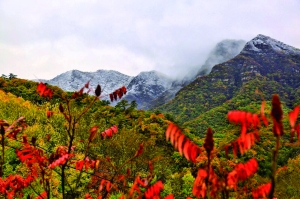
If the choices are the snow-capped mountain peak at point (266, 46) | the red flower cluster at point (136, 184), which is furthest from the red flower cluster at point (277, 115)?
the snow-capped mountain peak at point (266, 46)

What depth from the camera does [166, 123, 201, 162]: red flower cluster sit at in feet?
8.82

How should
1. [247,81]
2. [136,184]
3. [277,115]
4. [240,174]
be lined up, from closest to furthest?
[277,115], [240,174], [136,184], [247,81]

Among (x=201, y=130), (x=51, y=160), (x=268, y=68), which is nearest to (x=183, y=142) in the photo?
(x=51, y=160)

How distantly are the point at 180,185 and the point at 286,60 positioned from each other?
148411mm

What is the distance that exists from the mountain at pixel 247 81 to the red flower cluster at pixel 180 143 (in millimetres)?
107275

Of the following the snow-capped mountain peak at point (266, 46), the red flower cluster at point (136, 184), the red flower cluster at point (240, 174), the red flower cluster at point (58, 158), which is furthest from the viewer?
the snow-capped mountain peak at point (266, 46)

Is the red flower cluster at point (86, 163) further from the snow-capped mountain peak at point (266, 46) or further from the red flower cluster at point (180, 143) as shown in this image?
the snow-capped mountain peak at point (266, 46)

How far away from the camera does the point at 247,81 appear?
133 m

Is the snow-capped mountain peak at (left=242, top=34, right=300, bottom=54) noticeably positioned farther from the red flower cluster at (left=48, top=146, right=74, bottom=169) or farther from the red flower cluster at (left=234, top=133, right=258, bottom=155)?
the red flower cluster at (left=234, top=133, right=258, bottom=155)

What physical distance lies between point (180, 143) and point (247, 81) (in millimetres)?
138469

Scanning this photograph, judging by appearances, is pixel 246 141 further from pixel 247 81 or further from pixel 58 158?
pixel 247 81

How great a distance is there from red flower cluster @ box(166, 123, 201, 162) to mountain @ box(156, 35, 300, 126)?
107275 mm

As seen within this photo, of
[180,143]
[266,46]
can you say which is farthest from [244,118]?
[266,46]

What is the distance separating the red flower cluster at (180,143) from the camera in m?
2.69
